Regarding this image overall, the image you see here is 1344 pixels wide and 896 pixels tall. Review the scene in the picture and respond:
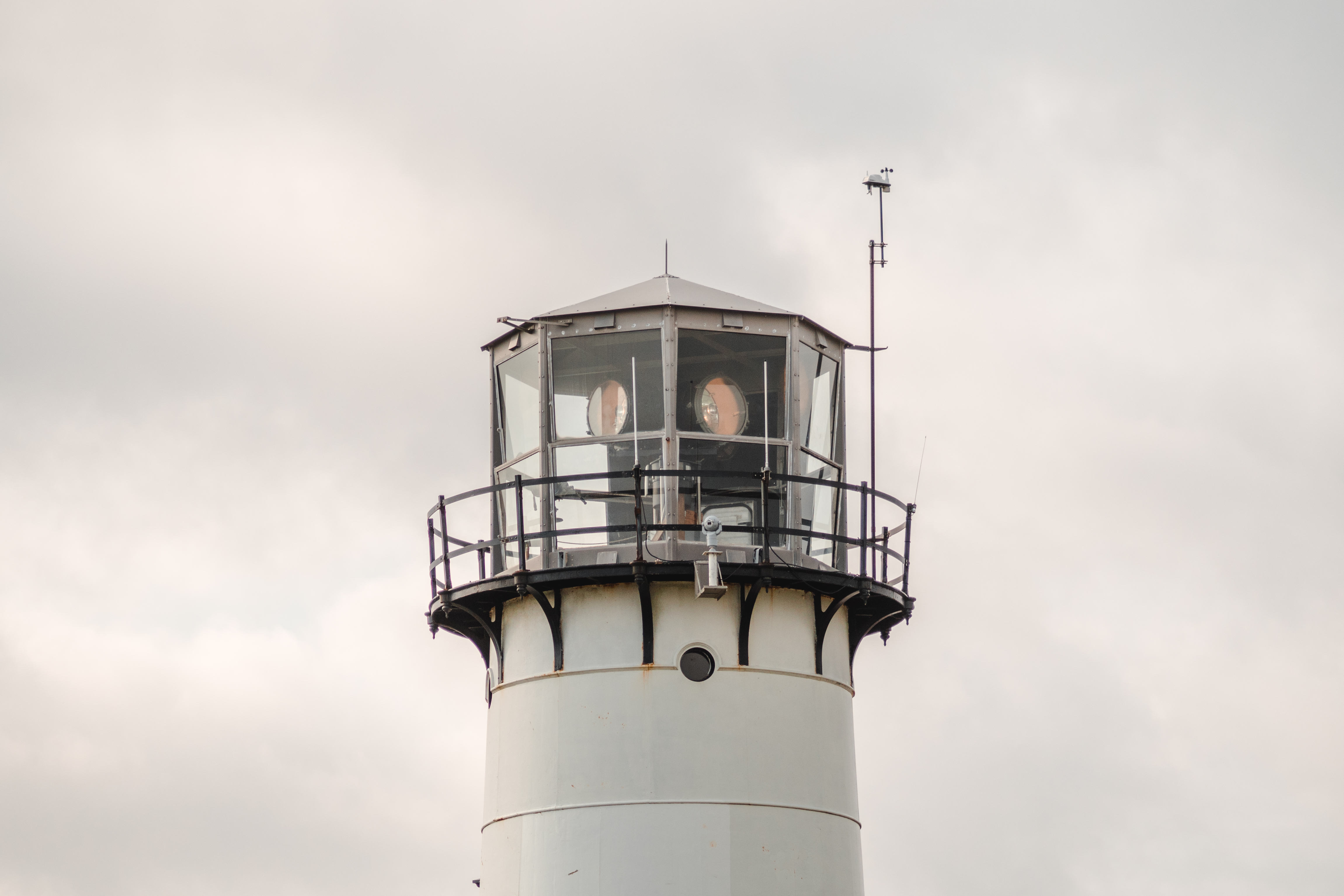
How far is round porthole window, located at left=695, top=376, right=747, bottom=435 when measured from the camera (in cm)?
1862

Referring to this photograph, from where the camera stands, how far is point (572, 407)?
61.9 feet

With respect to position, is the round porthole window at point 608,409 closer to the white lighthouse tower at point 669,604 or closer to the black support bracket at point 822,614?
the white lighthouse tower at point 669,604

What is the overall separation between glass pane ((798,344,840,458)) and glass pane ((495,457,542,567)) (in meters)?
3.00

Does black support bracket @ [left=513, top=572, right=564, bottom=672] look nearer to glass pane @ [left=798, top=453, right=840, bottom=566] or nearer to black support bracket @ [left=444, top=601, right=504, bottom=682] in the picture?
black support bracket @ [left=444, top=601, right=504, bottom=682]

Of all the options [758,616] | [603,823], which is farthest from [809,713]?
[603,823]

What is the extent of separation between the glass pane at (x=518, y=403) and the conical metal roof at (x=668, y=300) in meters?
→ 0.66

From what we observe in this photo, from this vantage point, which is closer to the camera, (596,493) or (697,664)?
(697,664)

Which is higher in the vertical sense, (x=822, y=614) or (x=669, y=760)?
(x=822, y=614)

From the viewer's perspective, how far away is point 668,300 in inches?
736

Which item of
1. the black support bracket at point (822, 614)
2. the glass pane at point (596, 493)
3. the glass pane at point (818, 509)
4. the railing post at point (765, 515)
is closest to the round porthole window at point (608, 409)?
the glass pane at point (596, 493)

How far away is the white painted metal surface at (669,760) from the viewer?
1725 cm

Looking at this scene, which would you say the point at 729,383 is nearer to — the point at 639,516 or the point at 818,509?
the point at 818,509

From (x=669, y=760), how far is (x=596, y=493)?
3.09 metres

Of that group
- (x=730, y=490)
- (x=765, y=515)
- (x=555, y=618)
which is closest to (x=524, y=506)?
(x=555, y=618)
